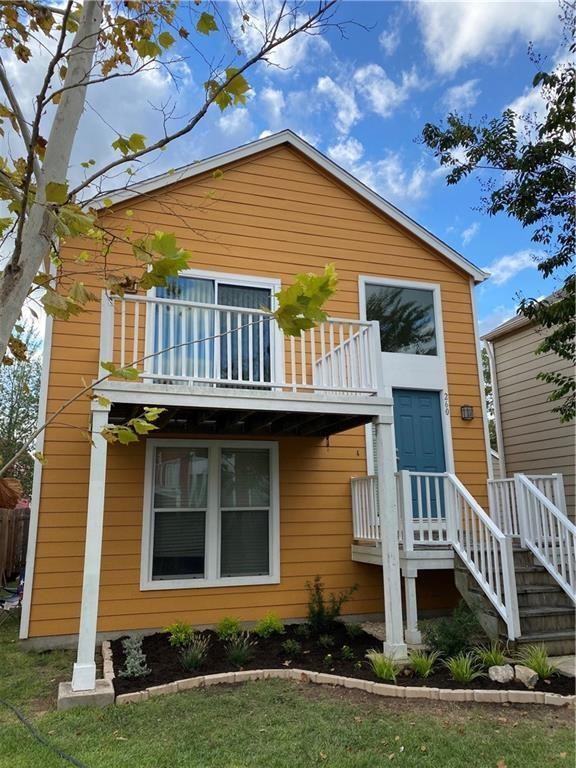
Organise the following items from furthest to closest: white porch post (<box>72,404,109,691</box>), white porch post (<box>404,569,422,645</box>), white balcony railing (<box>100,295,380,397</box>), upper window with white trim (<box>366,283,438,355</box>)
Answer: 1. upper window with white trim (<box>366,283,438,355</box>)
2. white porch post (<box>404,569,422,645</box>)
3. white balcony railing (<box>100,295,380,397</box>)
4. white porch post (<box>72,404,109,691</box>)

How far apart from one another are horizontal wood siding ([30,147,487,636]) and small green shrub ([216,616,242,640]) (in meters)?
0.53

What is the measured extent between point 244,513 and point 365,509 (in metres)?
1.62

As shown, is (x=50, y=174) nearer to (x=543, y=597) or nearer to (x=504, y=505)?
(x=543, y=597)

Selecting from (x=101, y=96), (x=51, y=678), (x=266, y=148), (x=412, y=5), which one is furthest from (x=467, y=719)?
(x=266, y=148)

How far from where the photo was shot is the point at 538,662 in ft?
16.5

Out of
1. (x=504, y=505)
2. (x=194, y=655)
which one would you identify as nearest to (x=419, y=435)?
(x=504, y=505)

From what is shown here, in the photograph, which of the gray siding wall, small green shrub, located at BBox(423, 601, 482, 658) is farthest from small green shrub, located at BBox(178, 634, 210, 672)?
the gray siding wall

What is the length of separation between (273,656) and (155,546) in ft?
6.92

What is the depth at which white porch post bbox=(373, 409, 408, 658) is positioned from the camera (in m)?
5.73

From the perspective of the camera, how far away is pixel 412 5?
6086mm

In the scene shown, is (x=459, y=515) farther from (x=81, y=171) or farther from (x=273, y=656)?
(x=81, y=171)

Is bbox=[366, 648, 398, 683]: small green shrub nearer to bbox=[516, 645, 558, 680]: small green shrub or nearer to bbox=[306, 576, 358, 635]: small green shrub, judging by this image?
bbox=[516, 645, 558, 680]: small green shrub

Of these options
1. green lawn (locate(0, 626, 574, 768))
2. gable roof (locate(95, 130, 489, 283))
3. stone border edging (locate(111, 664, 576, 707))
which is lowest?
green lawn (locate(0, 626, 574, 768))

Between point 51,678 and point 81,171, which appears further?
point 51,678
